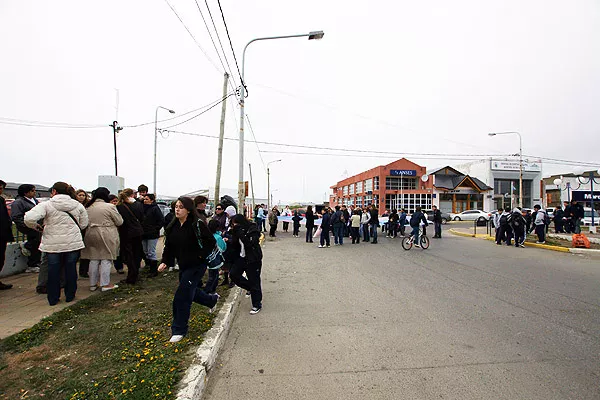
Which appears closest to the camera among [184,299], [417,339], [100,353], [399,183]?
[100,353]

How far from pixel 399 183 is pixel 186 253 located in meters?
45.6

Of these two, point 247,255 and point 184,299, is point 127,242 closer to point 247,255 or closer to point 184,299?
point 247,255

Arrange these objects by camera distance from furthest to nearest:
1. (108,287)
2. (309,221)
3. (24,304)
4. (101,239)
A: (309,221) → (108,287) → (101,239) → (24,304)

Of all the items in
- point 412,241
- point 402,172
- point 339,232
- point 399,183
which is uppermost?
point 402,172

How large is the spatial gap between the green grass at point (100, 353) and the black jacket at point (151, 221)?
6.63ft

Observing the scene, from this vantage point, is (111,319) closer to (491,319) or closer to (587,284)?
(491,319)

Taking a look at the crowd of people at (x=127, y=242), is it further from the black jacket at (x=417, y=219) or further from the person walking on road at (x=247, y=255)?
the black jacket at (x=417, y=219)

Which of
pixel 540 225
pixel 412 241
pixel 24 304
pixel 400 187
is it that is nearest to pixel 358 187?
pixel 400 187

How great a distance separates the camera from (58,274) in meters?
5.02

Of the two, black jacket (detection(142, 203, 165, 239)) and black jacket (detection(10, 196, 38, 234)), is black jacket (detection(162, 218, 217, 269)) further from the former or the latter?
black jacket (detection(10, 196, 38, 234))

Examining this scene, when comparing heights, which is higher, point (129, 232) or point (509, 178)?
point (509, 178)

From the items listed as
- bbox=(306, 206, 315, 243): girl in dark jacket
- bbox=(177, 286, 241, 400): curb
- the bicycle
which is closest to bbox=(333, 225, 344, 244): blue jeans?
bbox=(306, 206, 315, 243): girl in dark jacket

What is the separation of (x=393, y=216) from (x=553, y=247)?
6.94m

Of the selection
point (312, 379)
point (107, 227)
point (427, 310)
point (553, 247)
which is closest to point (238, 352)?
point (312, 379)
